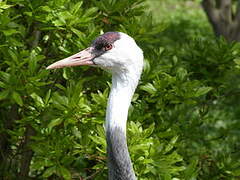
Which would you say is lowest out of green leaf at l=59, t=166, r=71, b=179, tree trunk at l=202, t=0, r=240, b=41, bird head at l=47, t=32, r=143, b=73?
tree trunk at l=202, t=0, r=240, b=41

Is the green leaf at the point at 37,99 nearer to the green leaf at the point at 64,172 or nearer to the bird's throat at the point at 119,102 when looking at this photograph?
the green leaf at the point at 64,172

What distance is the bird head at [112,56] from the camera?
2816mm

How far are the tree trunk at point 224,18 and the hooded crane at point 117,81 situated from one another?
16.5ft

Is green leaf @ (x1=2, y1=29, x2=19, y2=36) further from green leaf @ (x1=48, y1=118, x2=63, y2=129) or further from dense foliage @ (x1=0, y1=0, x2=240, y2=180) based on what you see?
green leaf @ (x1=48, y1=118, x2=63, y2=129)

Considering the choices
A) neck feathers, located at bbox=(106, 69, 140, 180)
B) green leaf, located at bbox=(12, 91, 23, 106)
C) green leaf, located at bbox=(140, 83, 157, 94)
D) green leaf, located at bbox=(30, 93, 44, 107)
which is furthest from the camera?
green leaf, located at bbox=(140, 83, 157, 94)

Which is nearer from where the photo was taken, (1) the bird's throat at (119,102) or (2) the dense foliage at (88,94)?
(1) the bird's throat at (119,102)

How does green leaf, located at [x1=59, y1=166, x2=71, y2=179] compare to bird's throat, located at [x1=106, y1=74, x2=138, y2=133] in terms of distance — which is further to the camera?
green leaf, located at [x1=59, y1=166, x2=71, y2=179]

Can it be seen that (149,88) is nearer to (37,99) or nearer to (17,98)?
(37,99)

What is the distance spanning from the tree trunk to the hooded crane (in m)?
5.04

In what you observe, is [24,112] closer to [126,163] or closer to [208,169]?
[126,163]

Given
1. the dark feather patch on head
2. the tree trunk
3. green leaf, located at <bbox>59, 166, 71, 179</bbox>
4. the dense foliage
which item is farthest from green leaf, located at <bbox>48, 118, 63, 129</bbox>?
the tree trunk

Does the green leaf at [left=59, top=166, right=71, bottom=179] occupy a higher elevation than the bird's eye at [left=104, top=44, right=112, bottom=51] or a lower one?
lower

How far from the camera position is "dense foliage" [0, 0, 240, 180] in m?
3.12

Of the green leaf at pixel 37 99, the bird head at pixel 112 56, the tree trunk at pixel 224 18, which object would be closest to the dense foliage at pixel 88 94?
the green leaf at pixel 37 99
